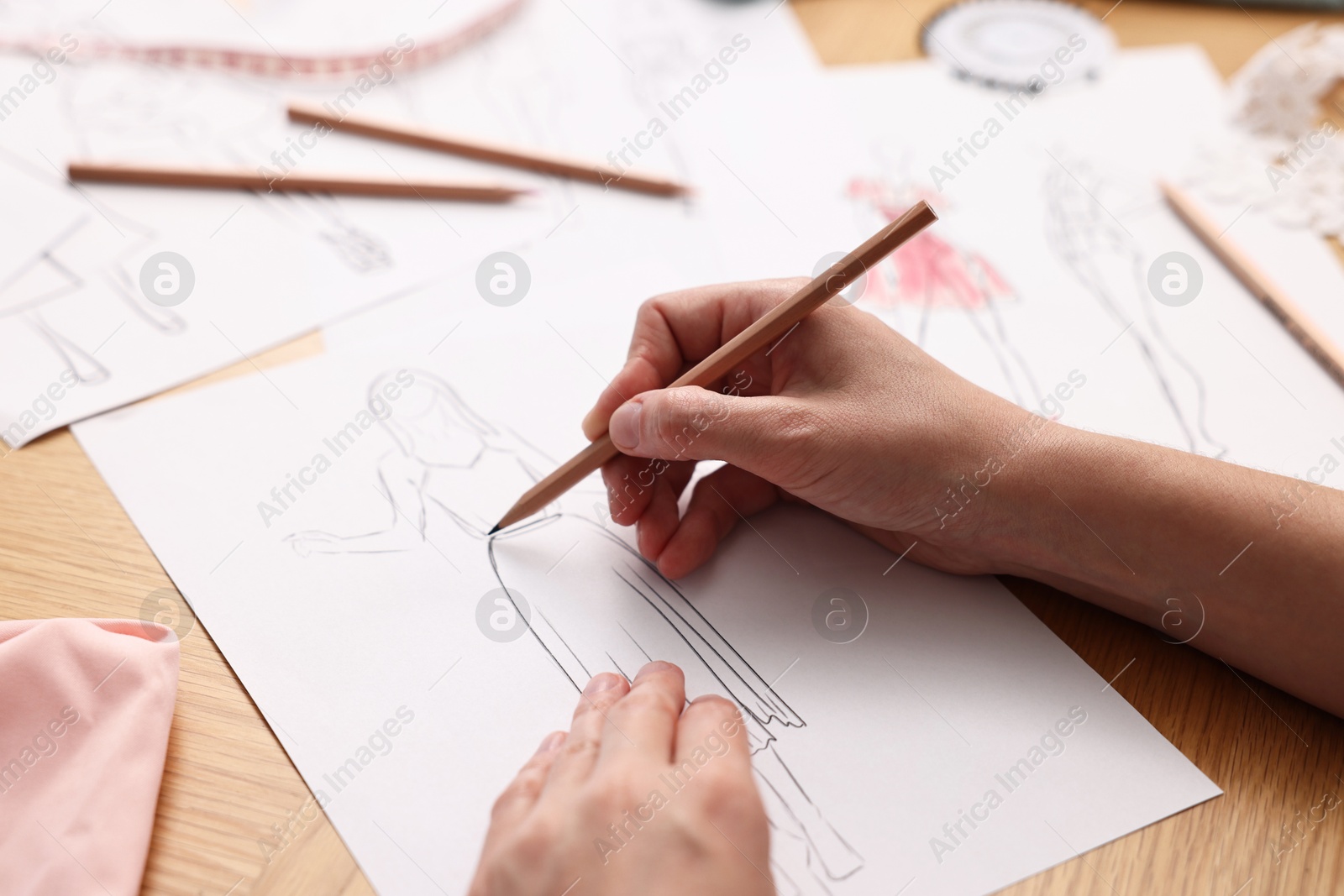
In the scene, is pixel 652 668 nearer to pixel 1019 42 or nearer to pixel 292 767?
pixel 292 767

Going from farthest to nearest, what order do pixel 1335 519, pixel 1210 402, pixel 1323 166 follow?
pixel 1323 166 → pixel 1210 402 → pixel 1335 519

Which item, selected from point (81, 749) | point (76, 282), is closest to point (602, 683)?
point (81, 749)

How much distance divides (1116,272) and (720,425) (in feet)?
1.77

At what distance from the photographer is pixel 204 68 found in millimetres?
1074

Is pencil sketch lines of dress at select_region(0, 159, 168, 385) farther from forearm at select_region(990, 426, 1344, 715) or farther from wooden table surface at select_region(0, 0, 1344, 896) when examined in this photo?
forearm at select_region(990, 426, 1344, 715)

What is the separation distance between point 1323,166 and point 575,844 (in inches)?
42.9

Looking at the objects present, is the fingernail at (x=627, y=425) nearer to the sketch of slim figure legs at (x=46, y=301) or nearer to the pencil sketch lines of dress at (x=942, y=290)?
the pencil sketch lines of dress at (x=942, y=290)

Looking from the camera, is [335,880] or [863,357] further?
[863,357]

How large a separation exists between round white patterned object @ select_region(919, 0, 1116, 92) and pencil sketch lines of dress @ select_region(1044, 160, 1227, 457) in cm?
19

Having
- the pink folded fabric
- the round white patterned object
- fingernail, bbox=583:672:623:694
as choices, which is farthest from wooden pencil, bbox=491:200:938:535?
the round white patterned object

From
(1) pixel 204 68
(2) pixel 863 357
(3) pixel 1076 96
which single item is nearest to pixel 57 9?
(1) pixel 204 68

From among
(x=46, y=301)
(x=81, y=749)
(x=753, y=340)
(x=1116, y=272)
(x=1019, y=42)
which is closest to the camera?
(x=81, y=749)

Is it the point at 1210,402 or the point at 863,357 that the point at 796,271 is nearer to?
the point at 863,357

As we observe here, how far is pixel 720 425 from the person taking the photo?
2.06 feet
